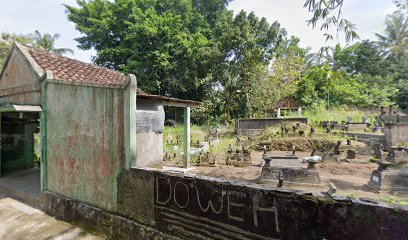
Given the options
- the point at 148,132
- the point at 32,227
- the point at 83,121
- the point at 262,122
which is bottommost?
the point at 32,227

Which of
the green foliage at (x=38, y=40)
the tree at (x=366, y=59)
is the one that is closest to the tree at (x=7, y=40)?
the green foliage at (x=38, y=40)

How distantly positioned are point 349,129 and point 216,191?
621 inches

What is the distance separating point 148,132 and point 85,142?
4.57ft

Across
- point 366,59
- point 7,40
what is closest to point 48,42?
point 7,40

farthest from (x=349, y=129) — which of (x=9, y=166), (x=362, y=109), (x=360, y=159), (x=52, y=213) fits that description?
(x=9, y=166)

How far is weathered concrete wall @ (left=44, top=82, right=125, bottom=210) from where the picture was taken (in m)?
4.39

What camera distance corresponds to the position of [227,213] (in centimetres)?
311

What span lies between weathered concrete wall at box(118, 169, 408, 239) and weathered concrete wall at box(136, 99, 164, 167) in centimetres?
128

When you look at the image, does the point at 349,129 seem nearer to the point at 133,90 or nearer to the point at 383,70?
the point at 133,90

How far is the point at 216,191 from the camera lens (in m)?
3.20

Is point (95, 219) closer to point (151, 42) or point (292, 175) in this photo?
point (292, 175)

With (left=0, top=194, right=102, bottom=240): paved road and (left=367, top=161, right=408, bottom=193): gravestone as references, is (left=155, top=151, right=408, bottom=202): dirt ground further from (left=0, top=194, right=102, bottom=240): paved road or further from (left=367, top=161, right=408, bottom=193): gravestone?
(left=0, top=194, right=102, bottom=240): paved road

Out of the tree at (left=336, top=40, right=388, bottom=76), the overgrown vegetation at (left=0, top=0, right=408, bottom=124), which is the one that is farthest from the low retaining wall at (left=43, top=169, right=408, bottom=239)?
the tree at (left=336, top=40, right=388, bottom=76)

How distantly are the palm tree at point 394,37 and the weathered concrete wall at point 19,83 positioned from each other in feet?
130
